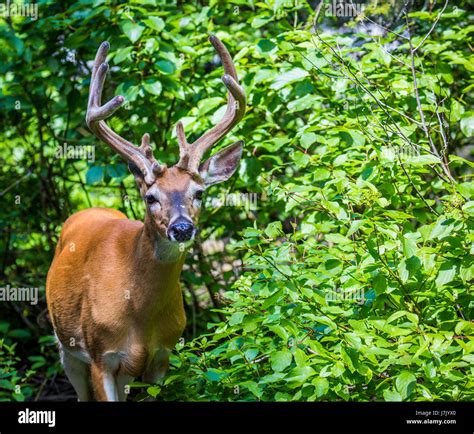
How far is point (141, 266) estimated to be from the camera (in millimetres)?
5539

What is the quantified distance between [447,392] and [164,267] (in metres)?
1.87

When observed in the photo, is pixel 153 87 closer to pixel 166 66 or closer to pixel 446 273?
pixel 166 66

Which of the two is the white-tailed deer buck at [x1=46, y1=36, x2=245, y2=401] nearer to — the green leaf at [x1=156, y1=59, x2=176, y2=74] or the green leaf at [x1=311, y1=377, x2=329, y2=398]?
the green leaf at [x1=156, y1=59, x2=176, y2=74]

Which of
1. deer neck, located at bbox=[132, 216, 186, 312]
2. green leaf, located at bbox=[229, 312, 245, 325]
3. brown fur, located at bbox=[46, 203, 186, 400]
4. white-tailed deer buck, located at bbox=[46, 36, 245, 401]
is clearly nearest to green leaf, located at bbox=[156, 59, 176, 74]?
white-tailed deer buck, located at bbox=[46, 36, 245, 401]

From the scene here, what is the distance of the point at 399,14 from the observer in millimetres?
7523

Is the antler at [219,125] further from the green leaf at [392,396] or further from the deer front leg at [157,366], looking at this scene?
the green leaf at [392,396]

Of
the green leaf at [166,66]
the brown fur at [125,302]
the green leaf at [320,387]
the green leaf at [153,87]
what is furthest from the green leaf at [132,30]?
the green leaf at [320,387]

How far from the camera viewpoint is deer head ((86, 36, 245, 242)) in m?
5.22

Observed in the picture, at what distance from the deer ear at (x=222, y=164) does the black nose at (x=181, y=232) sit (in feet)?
2.45

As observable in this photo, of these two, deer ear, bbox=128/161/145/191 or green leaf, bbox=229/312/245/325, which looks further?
deer ear, bbox=128/161/145/191

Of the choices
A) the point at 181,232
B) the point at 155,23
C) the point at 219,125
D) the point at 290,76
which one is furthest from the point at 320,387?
the point at 155,23

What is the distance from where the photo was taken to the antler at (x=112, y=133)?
5.46 m

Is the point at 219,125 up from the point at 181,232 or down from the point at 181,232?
up

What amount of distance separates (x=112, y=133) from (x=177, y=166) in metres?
0.53
